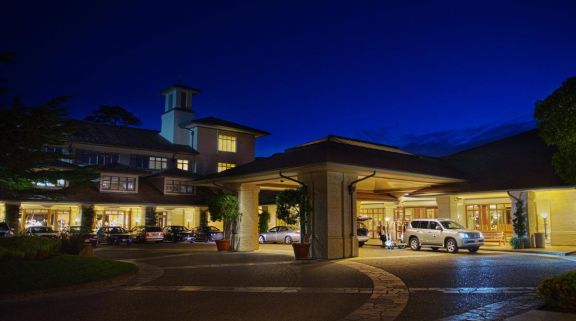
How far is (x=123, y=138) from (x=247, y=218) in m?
25.8

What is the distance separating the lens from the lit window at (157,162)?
47784 millimetres

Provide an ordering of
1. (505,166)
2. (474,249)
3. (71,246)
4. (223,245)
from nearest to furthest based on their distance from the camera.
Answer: (71,246) → (474,249) → (223,245) → (505,166)

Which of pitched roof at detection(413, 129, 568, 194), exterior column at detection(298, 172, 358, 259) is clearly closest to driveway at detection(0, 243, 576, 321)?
exterior column at detection(298, 172, 358, 259)

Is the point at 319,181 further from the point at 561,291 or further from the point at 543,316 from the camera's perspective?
the point at 543,316

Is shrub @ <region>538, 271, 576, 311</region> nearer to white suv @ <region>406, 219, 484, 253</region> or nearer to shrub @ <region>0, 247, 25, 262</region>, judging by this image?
shrub @ <region>0, 247, 25, 262</region>

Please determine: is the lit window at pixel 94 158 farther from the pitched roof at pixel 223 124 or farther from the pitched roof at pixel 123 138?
the pitched roof at pixel 223 124

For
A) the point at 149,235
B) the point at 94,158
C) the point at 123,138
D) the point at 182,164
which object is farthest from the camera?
the point at 182,164

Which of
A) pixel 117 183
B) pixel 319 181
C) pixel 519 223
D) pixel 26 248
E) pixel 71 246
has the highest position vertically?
pixel 117 183

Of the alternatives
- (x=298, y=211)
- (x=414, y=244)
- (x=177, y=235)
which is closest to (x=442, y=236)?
(x=414, y=244)

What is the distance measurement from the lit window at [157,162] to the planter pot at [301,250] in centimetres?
3065

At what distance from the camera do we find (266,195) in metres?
46.1

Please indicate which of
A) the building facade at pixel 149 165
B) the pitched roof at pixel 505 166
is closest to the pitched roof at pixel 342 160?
the pitched roof at pixel 505 166

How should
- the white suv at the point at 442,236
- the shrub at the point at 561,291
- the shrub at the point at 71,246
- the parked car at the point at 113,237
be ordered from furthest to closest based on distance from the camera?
1. the parked car at the point at 113,237
2. the white suv at the point at 442,236
3. the shrub at the point at 71,246
4. the shrub at the point at 561,291

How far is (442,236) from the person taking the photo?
24.9m
